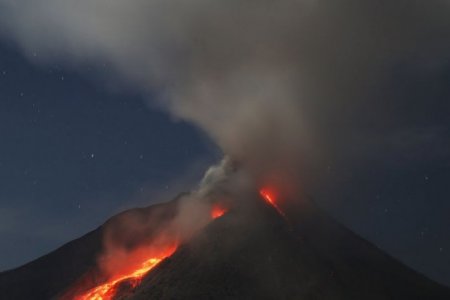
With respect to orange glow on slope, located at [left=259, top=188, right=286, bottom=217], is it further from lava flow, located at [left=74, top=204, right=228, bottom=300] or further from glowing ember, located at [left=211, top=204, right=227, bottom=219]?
lava flow, located at [left=74, top=204, right=228, bottom=300]

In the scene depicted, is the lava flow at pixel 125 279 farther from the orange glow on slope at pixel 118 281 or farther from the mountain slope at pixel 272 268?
the mountain slope at pixel 272 268

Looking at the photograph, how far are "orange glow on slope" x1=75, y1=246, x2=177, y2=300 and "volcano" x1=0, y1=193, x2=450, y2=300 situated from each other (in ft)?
4.44

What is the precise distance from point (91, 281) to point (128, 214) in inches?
1326

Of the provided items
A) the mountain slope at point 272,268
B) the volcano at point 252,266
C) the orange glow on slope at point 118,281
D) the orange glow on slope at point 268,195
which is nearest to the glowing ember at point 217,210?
the volcano at point 252,266

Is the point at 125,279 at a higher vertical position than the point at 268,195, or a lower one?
lower

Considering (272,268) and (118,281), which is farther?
(118,281)

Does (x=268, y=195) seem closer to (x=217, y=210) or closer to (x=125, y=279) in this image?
(x=217, y=210)

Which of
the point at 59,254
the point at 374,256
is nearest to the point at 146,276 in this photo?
the point at 59,254

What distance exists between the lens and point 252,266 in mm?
81562

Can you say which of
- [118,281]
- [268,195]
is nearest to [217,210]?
[268,195]

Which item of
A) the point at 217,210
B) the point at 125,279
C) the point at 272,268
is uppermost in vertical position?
the point at 217,210

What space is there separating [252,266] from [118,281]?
25049 mm

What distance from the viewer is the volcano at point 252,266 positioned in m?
77.2

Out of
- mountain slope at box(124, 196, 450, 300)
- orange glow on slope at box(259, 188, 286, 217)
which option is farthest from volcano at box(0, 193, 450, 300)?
orange glow on slope at box(259, 188, 286, 217)
